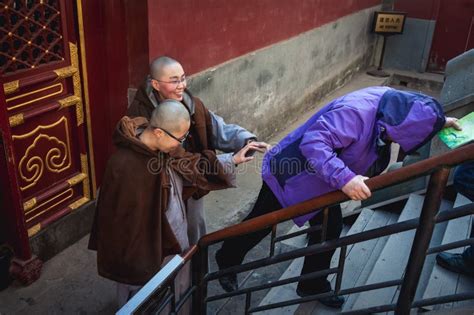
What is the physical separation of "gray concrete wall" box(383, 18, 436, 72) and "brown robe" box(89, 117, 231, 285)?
9.24 meters

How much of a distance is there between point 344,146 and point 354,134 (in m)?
0.08

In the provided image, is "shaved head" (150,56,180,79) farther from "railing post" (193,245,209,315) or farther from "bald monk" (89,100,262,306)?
"railing post" (193,245,209,315)

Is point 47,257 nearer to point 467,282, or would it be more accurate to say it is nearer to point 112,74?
point 112,74

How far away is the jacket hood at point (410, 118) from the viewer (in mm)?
2266

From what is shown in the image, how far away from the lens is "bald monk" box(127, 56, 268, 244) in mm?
2826

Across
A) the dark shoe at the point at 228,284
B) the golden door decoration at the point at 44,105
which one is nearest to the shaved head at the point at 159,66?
the golden door decoration at the point at 44,105

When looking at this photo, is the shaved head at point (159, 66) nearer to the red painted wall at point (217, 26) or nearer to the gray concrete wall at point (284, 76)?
the red painted wall at point (217, 26)

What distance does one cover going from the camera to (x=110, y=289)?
3486 mm

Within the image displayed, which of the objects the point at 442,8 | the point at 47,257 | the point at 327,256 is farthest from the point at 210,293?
the point at 442,8

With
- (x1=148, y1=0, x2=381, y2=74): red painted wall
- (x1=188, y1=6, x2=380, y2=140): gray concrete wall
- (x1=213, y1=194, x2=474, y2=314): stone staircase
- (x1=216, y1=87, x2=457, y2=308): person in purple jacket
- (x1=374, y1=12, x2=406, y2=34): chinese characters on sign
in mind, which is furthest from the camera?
(x1=374, y1=12, x2=406, y2=34): chinese characters on sign

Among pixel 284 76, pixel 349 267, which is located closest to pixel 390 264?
pixel 349 267

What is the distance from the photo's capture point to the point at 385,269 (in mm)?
3074

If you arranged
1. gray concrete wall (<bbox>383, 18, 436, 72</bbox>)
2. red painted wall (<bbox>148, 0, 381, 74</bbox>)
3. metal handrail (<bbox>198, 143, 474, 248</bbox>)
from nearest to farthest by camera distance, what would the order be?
metal handrail (<bbox>198, 143, 474, 248</bbox>)
red painted wall (<bbox>148, 0, 381, 74</bbox>)
gray concrete wall (<bbox>383, 18, 436, 72</bbox>)

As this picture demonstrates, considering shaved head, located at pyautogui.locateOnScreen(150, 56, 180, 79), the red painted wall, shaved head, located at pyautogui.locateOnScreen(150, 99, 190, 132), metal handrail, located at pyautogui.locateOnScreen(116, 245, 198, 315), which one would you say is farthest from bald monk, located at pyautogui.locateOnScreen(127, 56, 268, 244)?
the red painted wall
